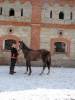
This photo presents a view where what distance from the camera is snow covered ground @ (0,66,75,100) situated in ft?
37.9

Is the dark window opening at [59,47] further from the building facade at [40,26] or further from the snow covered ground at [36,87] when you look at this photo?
the snow covered ground at [36,87]

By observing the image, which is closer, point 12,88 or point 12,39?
point 12,88

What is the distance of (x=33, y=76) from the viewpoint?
17266 millimetres

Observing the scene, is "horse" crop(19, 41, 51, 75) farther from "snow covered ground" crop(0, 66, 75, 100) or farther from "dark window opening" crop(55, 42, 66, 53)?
"dark window opening" crop(55, 42, 66, 53)

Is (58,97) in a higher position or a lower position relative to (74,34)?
lower

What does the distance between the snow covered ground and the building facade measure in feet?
16.9

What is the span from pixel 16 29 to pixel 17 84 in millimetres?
9035

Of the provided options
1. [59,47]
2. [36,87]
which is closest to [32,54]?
[36,87]

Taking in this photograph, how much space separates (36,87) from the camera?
13.7 m

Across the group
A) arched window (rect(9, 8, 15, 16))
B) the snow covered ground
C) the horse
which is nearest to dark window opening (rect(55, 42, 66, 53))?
arched window (rect(9, 8, 15, 16))

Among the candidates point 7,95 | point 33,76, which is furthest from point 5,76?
point 7,95

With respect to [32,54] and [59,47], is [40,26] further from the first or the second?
[32,54]

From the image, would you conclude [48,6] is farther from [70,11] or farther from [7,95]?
[7,95]

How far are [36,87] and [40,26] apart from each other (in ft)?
32.0
